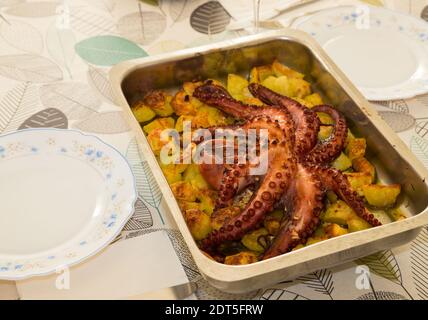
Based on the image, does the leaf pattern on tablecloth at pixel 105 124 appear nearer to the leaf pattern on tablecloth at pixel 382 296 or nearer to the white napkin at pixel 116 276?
the white napkin at pixel 116 276

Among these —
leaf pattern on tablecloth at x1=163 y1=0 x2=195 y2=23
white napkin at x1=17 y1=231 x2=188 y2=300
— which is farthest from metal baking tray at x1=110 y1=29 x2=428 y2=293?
leaf pattern on tablecloth at x1=163 y1=0 x2=195 y2=23

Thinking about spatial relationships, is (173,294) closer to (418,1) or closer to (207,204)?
(207,204)

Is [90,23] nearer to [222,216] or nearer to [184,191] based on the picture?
[184,191]

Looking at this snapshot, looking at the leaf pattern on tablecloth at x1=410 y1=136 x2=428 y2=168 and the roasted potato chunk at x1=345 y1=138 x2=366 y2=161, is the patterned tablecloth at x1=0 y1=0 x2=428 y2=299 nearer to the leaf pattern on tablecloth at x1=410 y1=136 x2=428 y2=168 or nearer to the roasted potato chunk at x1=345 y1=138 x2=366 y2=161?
the leaf pattern on tablecloth at x1=410 y1=136 x2=428 y2=168

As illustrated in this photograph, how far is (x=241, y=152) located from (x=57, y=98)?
624 mm

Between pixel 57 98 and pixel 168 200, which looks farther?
pixel 57 98

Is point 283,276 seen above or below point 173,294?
above

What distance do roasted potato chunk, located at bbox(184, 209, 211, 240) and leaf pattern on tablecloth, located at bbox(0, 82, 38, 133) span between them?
1.91 feet

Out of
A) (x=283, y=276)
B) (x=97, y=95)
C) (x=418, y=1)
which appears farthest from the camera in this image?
(x=418, y=1)

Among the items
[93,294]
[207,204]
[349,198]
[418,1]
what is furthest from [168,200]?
[418,1]

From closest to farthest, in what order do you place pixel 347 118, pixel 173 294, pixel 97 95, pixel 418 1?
1. pixel 173 294
2. pixel 347 118
3. pixel 97 95
4. pixel 418 1

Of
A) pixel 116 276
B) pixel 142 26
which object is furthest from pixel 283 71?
pixel 116 276

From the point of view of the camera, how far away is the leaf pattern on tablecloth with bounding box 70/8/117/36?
163 cm

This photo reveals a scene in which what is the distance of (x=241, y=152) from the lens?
1.02m
